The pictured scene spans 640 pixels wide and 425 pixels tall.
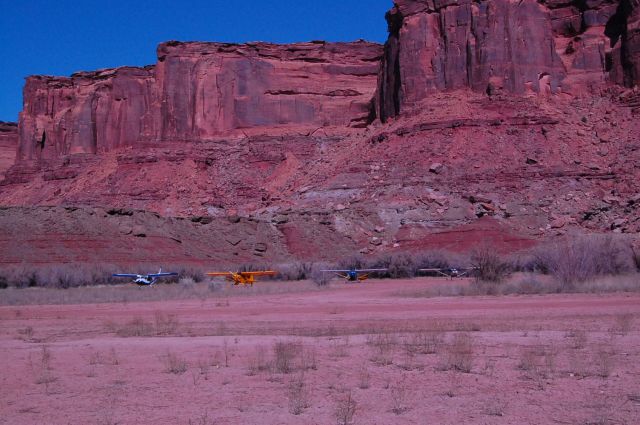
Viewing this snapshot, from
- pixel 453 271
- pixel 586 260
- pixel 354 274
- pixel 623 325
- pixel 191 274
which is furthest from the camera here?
pixel 354 274

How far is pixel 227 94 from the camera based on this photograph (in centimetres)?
8044

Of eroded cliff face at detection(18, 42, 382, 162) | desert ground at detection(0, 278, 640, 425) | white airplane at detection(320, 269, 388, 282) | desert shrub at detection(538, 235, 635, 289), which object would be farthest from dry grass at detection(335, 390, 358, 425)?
eroded cliff face at detection(18, 42, 382, 162)

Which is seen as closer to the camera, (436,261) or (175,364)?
(175,364)

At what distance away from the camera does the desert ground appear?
7.48 m

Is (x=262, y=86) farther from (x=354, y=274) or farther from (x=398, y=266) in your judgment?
(x=354, y=274)

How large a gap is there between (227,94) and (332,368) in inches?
2860

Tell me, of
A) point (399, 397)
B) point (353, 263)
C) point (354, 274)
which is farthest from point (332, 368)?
point (353, 263)

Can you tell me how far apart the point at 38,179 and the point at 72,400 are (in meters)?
87.8

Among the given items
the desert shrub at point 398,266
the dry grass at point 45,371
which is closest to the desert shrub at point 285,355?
the dry grass at point 45,371

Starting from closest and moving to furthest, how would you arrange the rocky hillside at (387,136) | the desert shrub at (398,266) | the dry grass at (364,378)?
the dry grass at (364,378), the desert shrub at (398,266), the rocky hillside at (387,136)

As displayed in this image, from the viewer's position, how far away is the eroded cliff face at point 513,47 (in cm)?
5950

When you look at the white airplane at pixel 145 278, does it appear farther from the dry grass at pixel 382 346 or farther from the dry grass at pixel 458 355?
the dry grass at pixel 458 355

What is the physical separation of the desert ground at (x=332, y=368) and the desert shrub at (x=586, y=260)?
266 inches

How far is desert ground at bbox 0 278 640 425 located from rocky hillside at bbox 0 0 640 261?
26.9m
